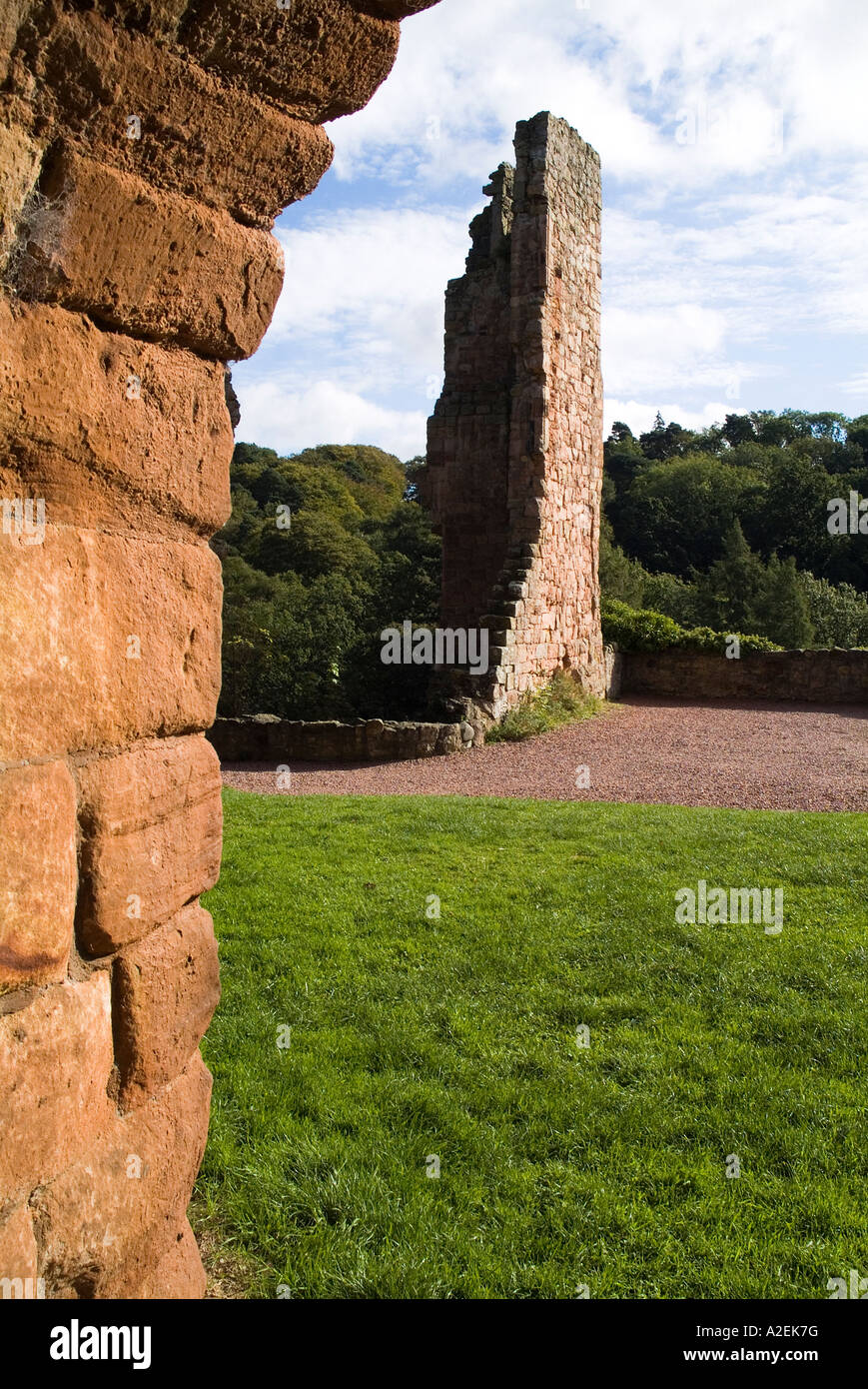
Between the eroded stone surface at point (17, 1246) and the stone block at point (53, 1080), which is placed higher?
the stone block at point (53, 1080)

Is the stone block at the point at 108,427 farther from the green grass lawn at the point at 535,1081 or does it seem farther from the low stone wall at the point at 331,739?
the low stone wall at the point at 331,739

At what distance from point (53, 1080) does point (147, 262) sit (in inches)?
60.2

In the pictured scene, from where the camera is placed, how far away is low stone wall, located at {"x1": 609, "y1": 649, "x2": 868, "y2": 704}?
17000 mm

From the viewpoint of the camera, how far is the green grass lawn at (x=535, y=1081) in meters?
2.86

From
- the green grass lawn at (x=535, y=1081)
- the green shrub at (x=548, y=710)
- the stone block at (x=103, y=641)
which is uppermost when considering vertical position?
the stone block at (x=103, y=641)

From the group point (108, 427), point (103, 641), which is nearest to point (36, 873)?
point (103, 641)

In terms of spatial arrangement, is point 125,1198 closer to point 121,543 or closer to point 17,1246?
point 17,1246

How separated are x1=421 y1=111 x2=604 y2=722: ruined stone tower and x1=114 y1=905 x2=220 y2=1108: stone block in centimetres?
1097

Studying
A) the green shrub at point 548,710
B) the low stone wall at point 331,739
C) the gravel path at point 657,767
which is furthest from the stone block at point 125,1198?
the green shrub at point 548,710

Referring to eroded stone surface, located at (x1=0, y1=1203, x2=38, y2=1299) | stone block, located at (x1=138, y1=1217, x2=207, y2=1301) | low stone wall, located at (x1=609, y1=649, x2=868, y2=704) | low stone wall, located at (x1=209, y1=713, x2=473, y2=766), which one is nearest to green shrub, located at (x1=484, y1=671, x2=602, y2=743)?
low stone wall, located at (x1=209, y1=713, x2=473, y2=766)

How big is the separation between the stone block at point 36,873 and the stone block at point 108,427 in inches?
19.6

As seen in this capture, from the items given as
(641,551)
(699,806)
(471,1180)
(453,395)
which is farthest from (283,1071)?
(641,551)

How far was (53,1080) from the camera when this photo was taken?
1.80 m

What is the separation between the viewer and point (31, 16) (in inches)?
67.2
